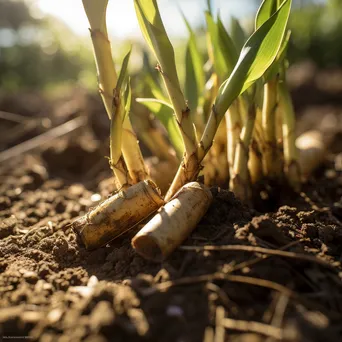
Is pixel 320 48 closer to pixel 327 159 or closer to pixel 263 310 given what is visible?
pixel 327 159

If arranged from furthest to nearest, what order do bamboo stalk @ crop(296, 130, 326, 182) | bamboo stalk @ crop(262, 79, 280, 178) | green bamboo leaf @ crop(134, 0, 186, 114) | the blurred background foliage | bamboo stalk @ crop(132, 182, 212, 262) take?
the blurred background foliage, bamboo stalk @ crop(296, 130, 326, 182), bamboo stalk @ crop(262, 79, 280, 178), green bamboo leaf @ crop(134, 0, 186, 114), bamboo stalk @ crop(132, 182, 212, 262)

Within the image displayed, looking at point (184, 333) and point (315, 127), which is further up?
point (184, 333)

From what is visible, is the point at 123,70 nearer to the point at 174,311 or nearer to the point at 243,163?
the point at 243,163

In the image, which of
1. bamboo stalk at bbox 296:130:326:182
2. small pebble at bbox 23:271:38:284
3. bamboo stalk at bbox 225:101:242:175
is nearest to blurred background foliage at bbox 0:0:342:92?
bamboo stalk at bbox 296:130:326:182

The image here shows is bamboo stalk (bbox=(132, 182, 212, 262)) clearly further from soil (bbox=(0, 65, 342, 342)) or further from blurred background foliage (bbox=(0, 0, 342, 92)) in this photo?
blurred background foliage (bbox=(0, 0, 342, 92))

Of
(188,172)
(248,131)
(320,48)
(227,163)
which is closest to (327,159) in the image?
(227,163)

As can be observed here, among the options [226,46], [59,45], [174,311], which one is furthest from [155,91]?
[59,45]
